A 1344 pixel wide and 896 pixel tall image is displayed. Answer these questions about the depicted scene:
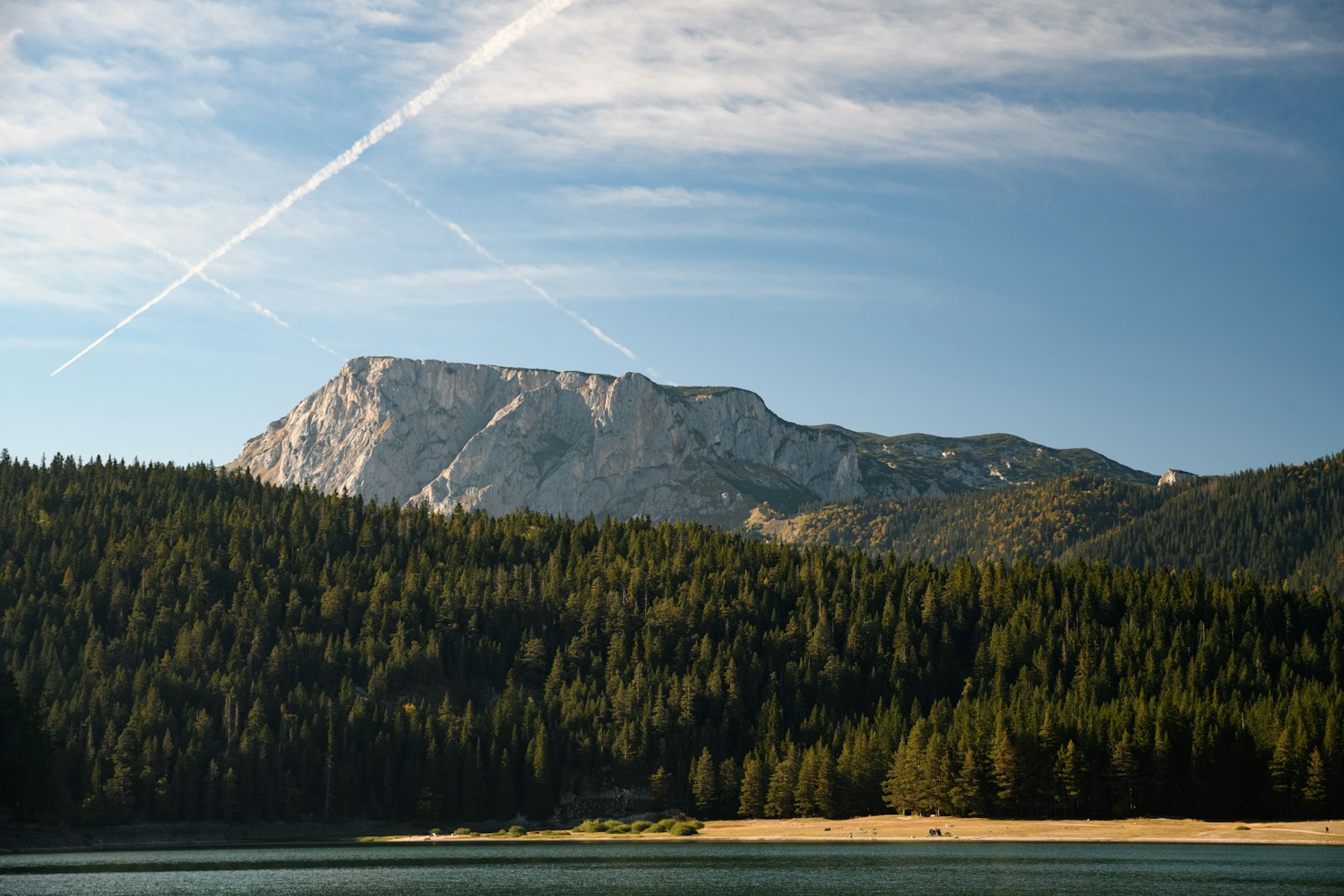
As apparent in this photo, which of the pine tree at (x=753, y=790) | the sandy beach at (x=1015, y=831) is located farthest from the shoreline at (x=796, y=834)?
the pine tree at (x=753, y=790)

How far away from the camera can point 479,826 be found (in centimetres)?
19238

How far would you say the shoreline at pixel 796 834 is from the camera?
15400 cm

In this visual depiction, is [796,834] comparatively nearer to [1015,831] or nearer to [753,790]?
[753,790]

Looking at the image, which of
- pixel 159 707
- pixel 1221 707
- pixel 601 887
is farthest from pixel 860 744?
pixel 159 707

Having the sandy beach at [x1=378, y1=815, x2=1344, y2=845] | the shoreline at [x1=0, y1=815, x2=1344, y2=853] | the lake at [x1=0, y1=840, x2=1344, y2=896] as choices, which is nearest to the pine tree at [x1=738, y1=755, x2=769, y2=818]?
the shoreline at [x1=0, y1=815, x2=1344, y2=853]

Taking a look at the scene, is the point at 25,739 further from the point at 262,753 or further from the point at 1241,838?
the point at 1241,838

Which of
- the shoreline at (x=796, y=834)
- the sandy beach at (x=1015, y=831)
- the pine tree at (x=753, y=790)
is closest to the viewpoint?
the sandy beach at (x=1015, y=831)

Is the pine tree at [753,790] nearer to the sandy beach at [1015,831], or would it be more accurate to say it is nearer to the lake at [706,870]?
the sandy beach at [1015,831]

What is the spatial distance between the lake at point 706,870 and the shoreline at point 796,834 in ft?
11.6

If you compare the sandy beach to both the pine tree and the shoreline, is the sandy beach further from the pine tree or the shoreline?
the pine tree

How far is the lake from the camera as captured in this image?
366 feet

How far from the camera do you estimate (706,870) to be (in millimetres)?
131250

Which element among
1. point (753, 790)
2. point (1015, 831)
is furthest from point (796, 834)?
point (1015, 831)

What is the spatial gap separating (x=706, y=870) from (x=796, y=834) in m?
41.2
